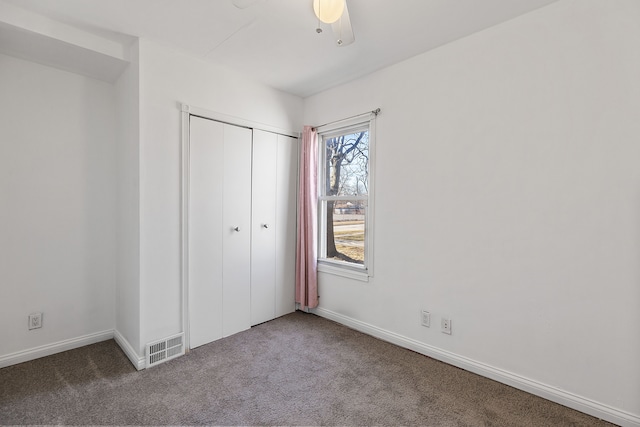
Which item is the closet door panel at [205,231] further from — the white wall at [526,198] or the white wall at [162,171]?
the white wall at [526,198]

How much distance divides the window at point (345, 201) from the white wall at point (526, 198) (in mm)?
245

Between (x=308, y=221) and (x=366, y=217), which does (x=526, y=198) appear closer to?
(x=366, y=217)

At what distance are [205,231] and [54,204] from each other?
122 cm

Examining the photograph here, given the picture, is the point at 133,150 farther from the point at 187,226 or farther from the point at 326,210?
the point at 326,210

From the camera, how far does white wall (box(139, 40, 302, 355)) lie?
7.59 feet

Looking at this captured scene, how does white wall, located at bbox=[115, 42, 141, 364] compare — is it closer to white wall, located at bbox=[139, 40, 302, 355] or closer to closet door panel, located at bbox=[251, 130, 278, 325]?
white wall, located at bbox=[139, 40, 302, 355]

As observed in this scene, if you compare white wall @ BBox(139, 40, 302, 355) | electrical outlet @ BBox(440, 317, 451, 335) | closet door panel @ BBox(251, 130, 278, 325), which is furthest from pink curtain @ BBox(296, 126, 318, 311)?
electrical outlet @ BBox(440, 317, 451, 335)

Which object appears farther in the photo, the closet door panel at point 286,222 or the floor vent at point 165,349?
the closet door panel at point 286,222

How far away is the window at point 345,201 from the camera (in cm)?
299

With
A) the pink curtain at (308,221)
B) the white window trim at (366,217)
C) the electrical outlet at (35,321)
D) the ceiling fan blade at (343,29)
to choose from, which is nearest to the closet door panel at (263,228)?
the pink curtain at (308,221)

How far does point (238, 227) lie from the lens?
2.91 meters

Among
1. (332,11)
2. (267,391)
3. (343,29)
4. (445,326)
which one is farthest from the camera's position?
(445,326)

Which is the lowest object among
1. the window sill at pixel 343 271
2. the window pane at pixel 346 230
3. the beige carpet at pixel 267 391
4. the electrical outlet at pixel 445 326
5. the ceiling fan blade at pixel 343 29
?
the beige carpet at pixel 267 391

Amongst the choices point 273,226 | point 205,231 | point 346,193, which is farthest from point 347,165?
point 205,231
